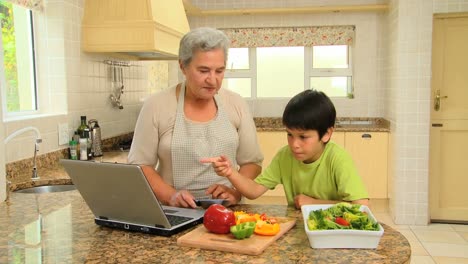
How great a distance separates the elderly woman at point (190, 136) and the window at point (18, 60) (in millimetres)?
1276

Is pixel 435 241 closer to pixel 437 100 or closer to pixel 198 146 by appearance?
pixel 437 100

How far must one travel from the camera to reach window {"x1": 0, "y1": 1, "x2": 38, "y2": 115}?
9.06 ft

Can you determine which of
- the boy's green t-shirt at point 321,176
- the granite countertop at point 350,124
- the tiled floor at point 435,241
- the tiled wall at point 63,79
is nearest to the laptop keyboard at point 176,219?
the boy's green t-shirt at point 321,176

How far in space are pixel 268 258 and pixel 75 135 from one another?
233 cm

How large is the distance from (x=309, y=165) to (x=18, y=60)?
2108 mm

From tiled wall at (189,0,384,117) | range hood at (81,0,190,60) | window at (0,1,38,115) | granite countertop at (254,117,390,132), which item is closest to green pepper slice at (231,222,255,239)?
window at (0,1,38,115)

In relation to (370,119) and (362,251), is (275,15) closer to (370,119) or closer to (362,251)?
(370,119)

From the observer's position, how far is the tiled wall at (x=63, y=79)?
2813 millimetres

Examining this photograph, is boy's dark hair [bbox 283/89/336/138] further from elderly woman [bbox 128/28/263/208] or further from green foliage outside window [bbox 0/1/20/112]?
green foliage outside window [bbox 0/1/20/112]

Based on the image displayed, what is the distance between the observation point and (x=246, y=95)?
5.60 m

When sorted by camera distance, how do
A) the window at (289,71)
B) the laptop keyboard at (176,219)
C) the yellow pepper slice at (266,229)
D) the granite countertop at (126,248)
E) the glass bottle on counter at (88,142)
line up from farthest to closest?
the window at (289,71), the glass bottle on counter at (88,142), the laptop keyboard at (176,219), the yellow pepper slice at (266,229), the granite countertop at (126,248)

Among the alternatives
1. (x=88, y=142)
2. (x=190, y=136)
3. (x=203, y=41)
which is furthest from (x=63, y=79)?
(x=203, y=41)

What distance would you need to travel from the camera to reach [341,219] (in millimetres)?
1236

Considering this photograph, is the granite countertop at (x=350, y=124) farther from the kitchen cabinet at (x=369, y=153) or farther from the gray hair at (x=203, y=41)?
the gray hair at (x=203, y=41)
